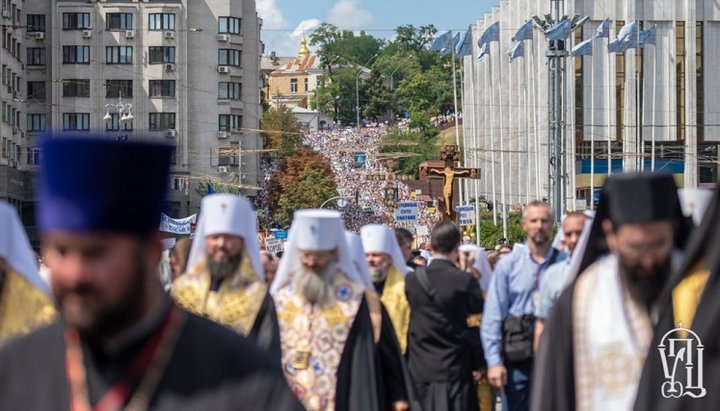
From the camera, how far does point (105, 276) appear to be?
3.94m

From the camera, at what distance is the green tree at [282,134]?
102056mm

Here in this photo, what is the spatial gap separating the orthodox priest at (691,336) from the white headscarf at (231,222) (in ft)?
13.9

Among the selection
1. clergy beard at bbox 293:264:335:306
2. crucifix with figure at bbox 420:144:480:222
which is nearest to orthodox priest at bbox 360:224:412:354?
clergy beard at bbox 293:264:335:306

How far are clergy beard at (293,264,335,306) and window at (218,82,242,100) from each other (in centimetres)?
7797

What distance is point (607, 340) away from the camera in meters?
7.11

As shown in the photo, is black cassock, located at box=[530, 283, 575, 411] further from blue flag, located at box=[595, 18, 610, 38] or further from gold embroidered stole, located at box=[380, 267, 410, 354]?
blue flag, located at box=[595, 18, 610, 38]

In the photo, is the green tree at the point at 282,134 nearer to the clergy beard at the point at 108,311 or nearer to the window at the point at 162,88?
the window at the point at 162,88

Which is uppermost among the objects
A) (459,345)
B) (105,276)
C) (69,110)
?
(69,110)

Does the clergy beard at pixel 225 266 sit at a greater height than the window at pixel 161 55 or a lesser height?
lesser

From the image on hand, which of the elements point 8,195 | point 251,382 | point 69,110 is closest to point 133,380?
point 251,382

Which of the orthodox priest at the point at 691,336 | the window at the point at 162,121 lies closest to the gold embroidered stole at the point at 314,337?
the orthodox priest at the point at 691,336

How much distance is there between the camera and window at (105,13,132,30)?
283ft

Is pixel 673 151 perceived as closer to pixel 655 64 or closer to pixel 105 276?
pixel 655 64

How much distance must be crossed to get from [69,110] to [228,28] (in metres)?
9.49
